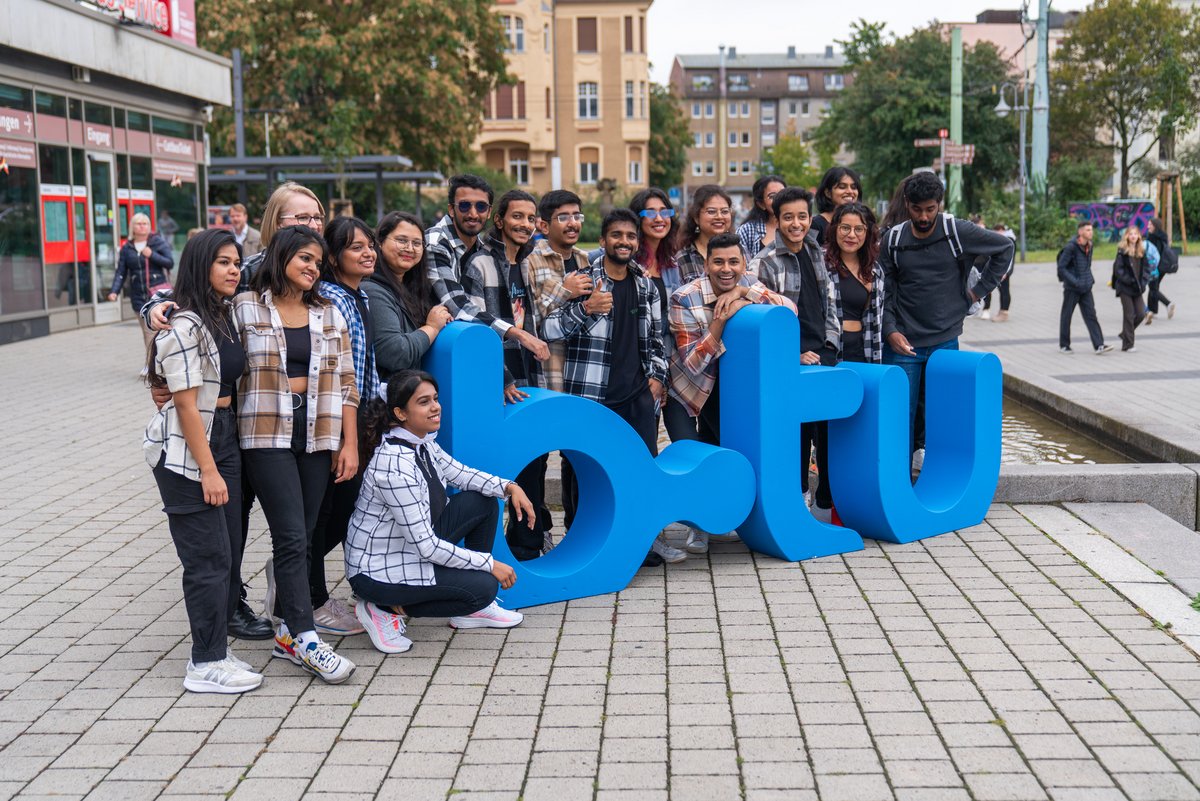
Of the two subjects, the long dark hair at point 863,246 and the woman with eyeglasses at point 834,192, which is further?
the woman with eyeglasses at point 834,192

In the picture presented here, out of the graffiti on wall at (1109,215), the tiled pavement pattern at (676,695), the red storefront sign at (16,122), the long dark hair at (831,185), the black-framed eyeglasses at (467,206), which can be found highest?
the red storefront sign at (16,122)

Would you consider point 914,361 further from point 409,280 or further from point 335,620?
point 335,620

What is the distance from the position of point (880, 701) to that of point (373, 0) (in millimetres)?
33778

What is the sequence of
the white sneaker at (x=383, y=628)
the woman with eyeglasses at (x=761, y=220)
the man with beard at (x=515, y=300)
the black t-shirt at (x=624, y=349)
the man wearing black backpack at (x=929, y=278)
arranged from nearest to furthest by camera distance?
the white sneaker at (x=383, y=628) → the man with beard at (x=515, y=300) → the black t-shirt at (x=624, y=349) → the man wearing black backpack at (x=929, y=278) → the woman with eyeglasses at (x=761, y=220)

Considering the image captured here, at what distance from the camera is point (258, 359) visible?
4715mm

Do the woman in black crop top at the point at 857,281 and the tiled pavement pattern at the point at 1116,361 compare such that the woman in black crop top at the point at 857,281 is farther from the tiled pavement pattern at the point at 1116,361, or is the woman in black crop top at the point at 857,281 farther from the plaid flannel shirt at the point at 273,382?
the plaid flannel shirt at the point at 273,382

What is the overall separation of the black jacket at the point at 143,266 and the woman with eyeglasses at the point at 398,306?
915cm

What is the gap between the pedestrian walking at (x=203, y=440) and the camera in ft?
14.7

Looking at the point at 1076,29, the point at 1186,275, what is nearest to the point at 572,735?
the point at 1186,275

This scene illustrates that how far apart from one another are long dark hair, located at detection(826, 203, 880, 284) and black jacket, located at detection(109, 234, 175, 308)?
29.8ft

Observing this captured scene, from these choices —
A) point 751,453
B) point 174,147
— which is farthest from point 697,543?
point 174,147

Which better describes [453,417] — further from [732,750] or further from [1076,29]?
[1076,29]

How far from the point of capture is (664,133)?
259ft

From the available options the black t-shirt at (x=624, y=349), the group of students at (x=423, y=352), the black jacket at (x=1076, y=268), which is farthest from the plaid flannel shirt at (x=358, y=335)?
the black jacket at (x=1076, y=268)
